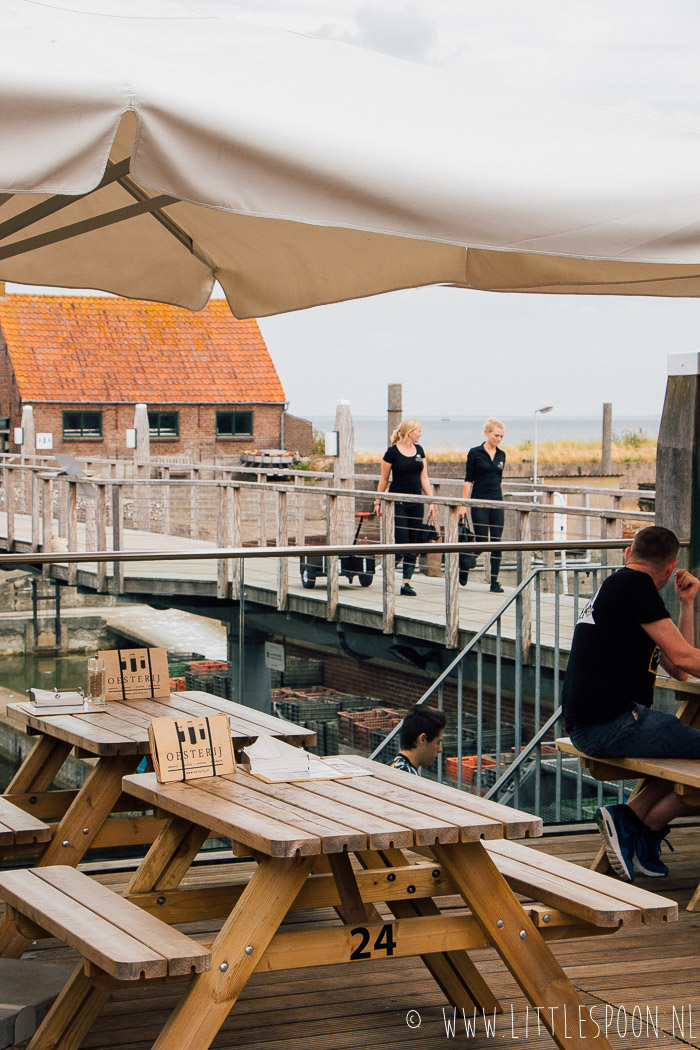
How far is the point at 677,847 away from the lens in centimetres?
498

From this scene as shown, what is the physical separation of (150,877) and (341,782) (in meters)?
0.56

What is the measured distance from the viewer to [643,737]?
4324 mm

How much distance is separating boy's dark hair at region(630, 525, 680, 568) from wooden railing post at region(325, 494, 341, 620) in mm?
1320

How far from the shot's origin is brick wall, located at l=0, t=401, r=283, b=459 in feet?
143

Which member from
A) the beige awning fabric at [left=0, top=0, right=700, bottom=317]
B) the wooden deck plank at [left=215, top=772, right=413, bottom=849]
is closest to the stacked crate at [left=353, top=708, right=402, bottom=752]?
the wooden deck plank at [left=215, top=772, right=413, bottom=849]

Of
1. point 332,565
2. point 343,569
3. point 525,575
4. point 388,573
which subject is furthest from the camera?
point 343,569

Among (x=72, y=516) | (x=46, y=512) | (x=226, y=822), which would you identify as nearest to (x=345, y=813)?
(x=226, y=822)

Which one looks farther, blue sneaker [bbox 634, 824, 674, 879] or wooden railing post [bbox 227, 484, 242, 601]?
wooden railing post [bbox 227, 484, 242, 601]

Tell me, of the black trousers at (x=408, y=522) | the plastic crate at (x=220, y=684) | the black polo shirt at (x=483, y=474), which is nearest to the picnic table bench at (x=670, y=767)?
the plastic crate at (x=220, y=684)

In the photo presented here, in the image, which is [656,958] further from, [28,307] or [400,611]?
[28,307]

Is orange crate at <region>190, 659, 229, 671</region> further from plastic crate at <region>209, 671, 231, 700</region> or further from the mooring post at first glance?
the mooring post

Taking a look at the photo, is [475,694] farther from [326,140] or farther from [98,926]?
[326,140]

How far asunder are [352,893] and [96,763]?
119 centimetres

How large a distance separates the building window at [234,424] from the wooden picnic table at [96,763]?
4094cm
